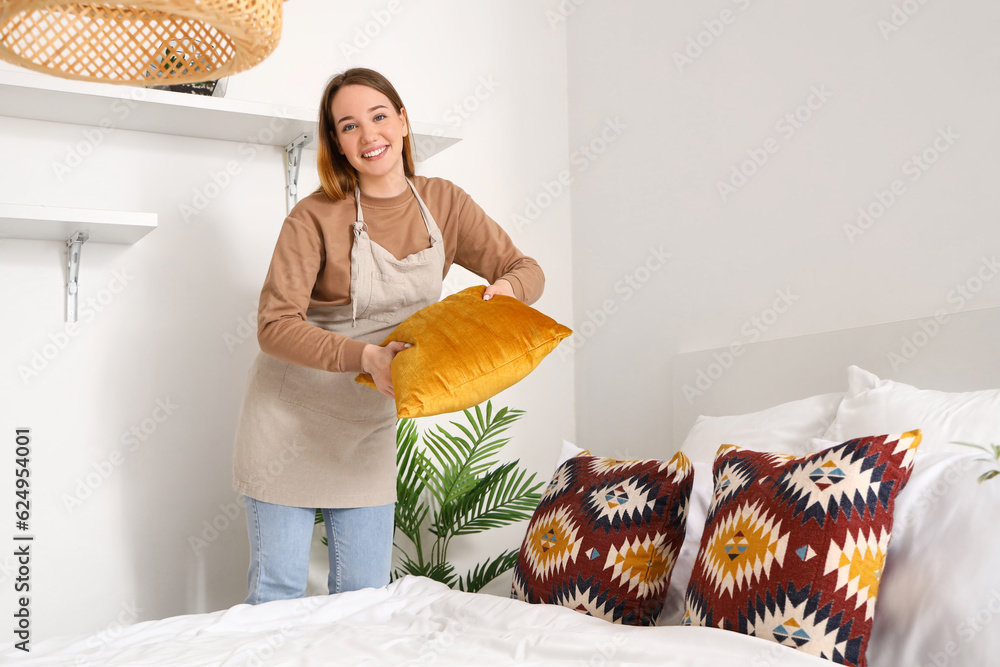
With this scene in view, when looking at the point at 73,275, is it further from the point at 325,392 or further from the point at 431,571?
the point at 431,571

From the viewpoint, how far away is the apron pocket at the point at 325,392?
1.75 meters

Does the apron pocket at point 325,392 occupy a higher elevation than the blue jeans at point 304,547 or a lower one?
higher

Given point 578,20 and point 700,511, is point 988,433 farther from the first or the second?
point 578,20

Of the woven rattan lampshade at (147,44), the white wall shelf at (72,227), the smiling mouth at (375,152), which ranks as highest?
the smiling mouth at (375,152)

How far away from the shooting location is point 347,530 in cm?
180

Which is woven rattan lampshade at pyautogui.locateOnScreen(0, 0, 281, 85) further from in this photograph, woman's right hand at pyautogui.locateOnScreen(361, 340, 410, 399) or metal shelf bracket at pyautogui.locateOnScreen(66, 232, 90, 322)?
metal shelf bracket at pyautogui.locateOnScreen(66, 232, 90, 322)

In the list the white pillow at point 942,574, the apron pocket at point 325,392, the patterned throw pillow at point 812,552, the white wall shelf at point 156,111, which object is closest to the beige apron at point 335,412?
the apron pocket at point 325,392

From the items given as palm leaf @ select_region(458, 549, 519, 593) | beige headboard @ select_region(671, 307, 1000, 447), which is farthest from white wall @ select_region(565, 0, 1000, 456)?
palm leaf @ select_region(458, 549, 519, 593)

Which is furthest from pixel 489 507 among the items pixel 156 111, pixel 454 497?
pixel 156 111

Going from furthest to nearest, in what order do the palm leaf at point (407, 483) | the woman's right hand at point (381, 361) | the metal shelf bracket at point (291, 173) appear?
1. the metal shelf bracket at point (291, 173)
2. the palm leaf at point (407, 483)
3. the woman's right hand at point (381, 361)

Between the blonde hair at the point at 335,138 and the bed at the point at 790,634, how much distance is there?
78 centimetres

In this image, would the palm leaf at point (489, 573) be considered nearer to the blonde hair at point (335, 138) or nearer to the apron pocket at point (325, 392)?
Result: the apron pocket at point (325, 392)

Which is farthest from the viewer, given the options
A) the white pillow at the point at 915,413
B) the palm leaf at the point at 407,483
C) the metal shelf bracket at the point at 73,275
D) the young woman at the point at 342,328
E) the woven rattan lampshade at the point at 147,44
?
the palm leaf at the point at 407,483

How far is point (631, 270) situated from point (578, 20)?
3.14ft
